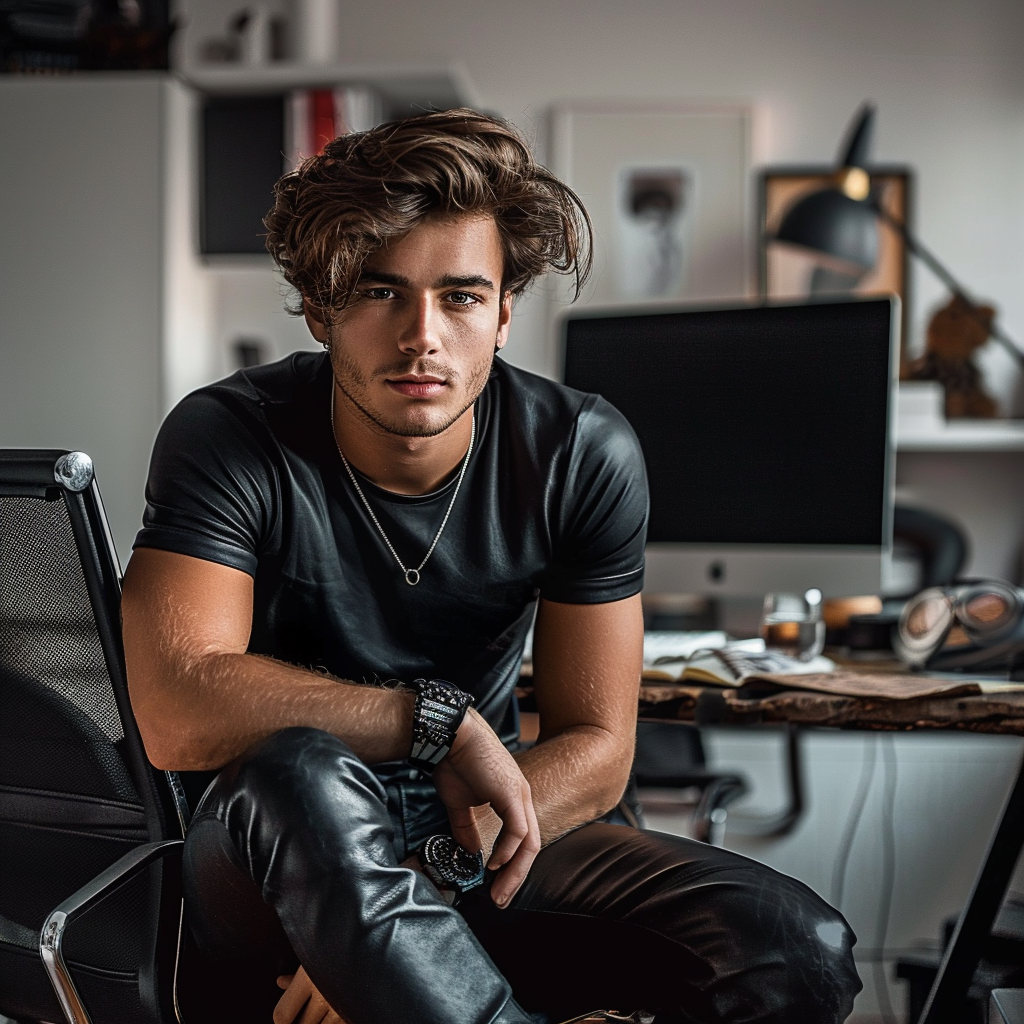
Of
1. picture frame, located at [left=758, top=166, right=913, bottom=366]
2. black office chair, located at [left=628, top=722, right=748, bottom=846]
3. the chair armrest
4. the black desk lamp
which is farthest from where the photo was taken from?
picture frame, located at [left=758, top=166, right=913, bottom=366]

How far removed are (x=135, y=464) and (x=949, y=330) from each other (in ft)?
6.29

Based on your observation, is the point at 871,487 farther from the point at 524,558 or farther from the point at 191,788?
the point at 191,788

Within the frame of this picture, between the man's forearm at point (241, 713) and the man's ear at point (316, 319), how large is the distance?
15.6 inches

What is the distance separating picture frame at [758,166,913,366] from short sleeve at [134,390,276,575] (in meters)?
2.04

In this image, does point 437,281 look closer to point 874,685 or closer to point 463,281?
point 463,281

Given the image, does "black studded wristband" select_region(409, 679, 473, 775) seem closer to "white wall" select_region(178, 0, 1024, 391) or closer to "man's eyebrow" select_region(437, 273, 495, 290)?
"man's eyebrow" select_region(437, 273, 495, 290)

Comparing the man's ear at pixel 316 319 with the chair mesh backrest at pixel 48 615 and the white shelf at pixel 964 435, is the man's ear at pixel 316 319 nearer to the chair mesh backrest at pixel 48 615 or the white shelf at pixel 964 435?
the chair mesh backrest at pixel 48 615

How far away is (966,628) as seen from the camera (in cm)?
150

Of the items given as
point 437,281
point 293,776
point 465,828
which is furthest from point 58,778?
point 437,281

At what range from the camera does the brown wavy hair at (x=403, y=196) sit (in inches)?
47.2

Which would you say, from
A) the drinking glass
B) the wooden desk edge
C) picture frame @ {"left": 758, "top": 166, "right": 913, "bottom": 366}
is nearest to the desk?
the wooden desk edge

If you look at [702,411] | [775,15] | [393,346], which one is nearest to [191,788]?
[393,346]

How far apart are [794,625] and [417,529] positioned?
1.92 feet

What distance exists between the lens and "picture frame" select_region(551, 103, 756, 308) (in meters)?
3.02
